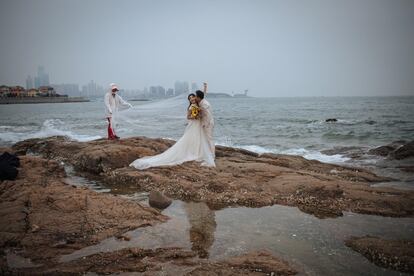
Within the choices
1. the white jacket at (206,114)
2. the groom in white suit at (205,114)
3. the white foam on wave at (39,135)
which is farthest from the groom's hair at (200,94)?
the white foam on wave at (39,135)

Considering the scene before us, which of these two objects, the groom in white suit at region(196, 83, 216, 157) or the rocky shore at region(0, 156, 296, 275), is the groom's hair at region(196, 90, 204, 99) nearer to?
the groom in white suit at region(196, 83, 216, 157)

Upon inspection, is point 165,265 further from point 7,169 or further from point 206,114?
point 206,114

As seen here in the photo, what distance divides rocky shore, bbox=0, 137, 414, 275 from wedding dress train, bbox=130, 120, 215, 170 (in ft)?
1.20

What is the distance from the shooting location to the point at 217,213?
684 cm

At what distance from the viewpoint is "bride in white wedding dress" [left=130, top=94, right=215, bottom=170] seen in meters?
10.5

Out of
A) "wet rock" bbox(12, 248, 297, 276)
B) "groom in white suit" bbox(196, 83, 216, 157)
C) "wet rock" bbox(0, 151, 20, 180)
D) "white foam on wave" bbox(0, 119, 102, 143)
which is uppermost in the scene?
"groom in white suit" bbox(196, 83, 216, 157)

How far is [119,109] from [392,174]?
1123cm

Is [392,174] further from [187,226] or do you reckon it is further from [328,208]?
[187,226]

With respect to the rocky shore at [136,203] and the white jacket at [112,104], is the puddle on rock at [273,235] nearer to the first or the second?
the rocky shore at [136,203]

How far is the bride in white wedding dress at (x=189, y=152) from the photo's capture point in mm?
10462

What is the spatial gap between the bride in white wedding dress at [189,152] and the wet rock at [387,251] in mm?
5776

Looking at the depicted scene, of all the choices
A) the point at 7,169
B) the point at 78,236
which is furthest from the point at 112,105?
the point at 78,236

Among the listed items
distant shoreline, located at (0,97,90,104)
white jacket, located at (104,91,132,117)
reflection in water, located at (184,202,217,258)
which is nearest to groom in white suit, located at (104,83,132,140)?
white jacket, located at (104,91,132,117)

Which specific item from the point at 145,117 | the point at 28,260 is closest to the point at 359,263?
the point at 28,260
